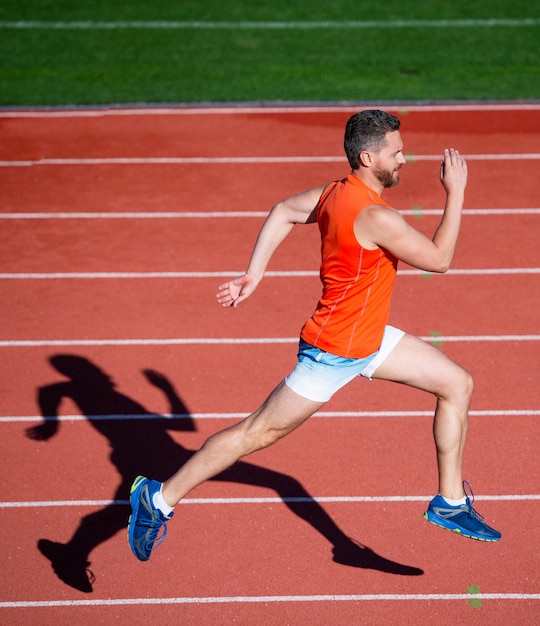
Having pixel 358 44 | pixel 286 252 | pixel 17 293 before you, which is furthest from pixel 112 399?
pixel 358 44

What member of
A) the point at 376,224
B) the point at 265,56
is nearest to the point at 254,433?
the point at 376,224

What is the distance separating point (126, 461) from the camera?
18.2 feet

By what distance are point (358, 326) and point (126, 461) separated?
2.31 metres

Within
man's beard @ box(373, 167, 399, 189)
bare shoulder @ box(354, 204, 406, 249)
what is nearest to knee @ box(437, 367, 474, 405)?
bare shoulder @ box(354, 204, 406, 249)

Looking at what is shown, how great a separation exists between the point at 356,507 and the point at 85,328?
262cm

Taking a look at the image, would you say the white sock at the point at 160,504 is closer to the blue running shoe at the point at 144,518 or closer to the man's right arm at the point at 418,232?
the blue running shoe at the point at 144,518

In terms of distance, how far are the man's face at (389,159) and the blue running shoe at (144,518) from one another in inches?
67.6

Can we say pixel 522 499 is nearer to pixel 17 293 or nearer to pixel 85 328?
pixel 85 328

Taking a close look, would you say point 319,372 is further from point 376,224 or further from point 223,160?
point 223,160

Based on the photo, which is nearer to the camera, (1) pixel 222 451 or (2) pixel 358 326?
(2) pixel 358 326

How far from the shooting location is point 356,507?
516 cm

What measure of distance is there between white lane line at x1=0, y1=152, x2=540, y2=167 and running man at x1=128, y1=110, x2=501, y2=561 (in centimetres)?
496

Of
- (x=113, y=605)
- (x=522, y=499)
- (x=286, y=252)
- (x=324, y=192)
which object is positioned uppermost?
(x=324, y=192)

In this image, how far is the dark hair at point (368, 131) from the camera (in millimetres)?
3633
